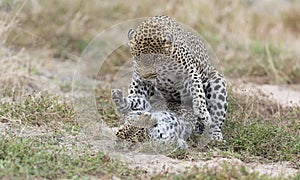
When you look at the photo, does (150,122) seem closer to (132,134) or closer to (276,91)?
(132,134)

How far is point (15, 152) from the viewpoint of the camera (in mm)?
5293

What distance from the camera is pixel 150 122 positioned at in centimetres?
601

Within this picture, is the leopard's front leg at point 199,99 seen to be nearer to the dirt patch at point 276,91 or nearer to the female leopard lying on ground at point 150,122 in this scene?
the female leopard lying on ground at point 150,122

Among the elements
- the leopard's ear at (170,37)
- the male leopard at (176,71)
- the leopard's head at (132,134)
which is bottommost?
the leopard's head at (132,134)

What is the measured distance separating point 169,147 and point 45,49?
5.13m

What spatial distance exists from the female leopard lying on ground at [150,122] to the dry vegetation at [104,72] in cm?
29

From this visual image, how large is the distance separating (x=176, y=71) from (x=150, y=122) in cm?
66

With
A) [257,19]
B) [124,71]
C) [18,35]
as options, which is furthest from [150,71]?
[257,19]

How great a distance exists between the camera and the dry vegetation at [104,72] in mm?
5305

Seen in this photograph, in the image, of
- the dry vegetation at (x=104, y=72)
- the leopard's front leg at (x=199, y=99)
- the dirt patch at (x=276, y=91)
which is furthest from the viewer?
the dirt patch at (x=276, y=91)

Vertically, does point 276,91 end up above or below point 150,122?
above

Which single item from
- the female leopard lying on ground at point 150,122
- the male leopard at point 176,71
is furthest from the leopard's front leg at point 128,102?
Answer: the male leopard at point 176,71

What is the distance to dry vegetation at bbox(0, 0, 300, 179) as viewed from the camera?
209 inches

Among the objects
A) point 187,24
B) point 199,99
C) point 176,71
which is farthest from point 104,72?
point 199,99
